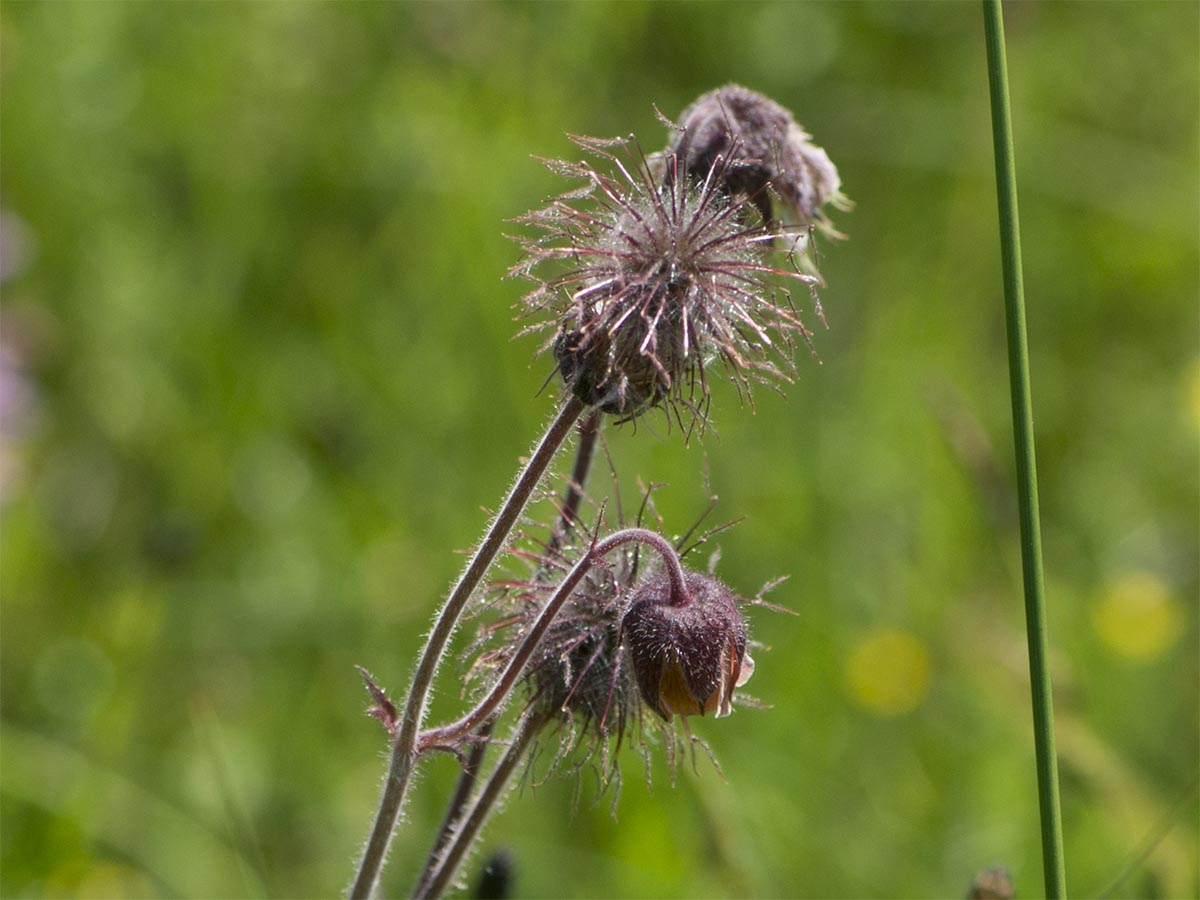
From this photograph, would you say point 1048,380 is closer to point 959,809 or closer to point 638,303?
point 959,809

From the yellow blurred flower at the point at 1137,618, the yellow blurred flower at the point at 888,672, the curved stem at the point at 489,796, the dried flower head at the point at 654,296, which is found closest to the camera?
the dried flower head at the point at 654,296

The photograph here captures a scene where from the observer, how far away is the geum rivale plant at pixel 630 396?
1890 millimetres

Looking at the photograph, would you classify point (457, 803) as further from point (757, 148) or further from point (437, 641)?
point (757, 148)

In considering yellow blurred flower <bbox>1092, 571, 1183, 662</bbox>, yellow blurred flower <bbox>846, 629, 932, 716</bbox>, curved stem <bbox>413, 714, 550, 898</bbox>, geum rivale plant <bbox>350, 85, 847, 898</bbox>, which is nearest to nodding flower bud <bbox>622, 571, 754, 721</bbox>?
geum rivale plant <bbox>350, 85, 847, 898</bbox>

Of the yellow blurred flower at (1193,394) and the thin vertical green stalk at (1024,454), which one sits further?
the yellow blurred flower at (1193,394)

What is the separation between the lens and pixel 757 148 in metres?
2.30

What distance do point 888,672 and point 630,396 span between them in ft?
9.75

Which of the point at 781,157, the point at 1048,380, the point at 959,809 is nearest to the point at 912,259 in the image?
the point at 1048,380

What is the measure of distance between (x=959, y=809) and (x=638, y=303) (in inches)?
106

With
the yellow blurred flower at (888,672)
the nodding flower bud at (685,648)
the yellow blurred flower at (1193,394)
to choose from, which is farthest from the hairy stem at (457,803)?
the yellow blurred flower at (1193,394)

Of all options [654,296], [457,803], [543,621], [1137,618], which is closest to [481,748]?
[457,803]

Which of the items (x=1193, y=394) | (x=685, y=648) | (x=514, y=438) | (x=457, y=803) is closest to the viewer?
(x=685, y=648)

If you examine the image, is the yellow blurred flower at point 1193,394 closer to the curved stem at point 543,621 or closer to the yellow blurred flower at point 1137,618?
the yellow blurred flower at point 1137,618

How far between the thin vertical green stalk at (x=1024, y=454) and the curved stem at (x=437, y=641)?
1.77 ft
